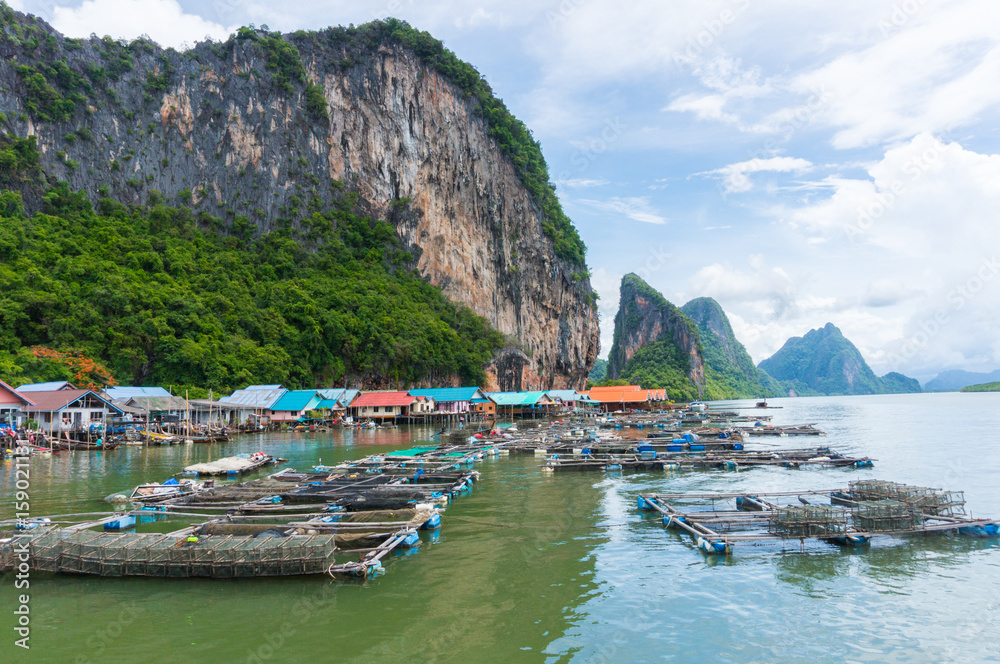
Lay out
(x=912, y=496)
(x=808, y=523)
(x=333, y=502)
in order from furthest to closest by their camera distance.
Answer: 1. (x=333, y=502)
2. (x=912, y=496)
3. (x=808, y=523)

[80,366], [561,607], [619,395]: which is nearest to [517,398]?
[619,395]

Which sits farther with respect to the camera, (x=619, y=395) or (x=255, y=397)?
(x=619, y=395)

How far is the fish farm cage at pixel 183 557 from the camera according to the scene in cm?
1195

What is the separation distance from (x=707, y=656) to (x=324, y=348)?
209 ft

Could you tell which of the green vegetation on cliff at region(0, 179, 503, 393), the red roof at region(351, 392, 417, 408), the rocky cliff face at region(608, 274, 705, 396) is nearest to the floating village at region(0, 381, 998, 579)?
the green vegetation on cliff at region(0, 179, 503, 393)

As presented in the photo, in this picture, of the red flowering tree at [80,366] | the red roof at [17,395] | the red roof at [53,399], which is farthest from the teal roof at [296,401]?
the red roof at [17,395]

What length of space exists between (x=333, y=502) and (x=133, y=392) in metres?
37.9

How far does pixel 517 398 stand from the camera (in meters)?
70.4

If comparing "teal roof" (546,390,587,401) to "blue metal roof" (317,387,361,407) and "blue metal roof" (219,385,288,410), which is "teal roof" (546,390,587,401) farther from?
"blue metal roof" (219,385,288,410)

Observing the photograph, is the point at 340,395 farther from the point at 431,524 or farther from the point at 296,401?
the point at 431,524

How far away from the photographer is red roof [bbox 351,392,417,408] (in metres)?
62.5

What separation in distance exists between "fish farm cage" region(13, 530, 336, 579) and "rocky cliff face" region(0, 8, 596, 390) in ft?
232

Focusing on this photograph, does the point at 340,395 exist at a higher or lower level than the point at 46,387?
lower

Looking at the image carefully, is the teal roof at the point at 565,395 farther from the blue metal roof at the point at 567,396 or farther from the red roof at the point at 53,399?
the red roof at the point at 53,399
